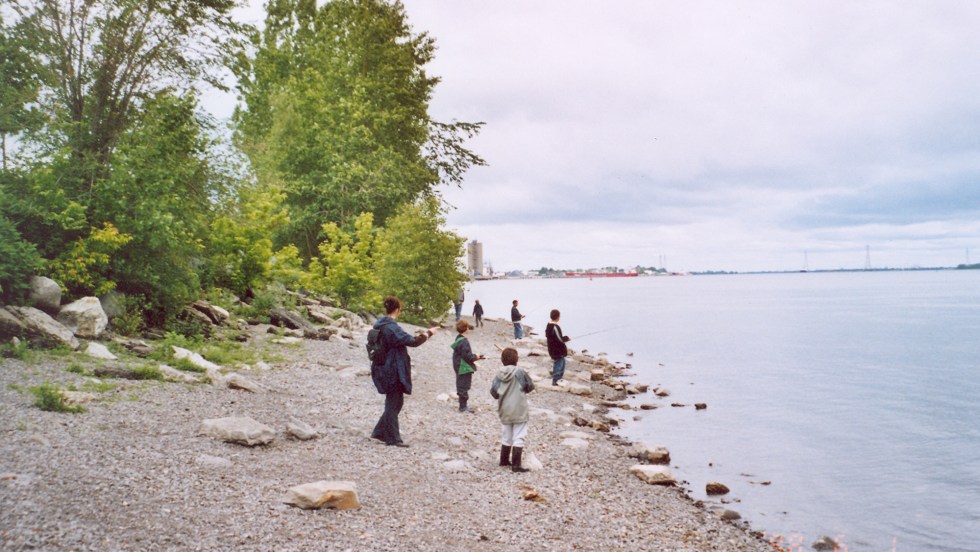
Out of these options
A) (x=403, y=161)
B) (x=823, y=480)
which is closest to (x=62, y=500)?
(x=823, y=480)

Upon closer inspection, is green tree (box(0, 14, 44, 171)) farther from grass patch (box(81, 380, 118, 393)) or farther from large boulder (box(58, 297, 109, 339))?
grass patch (box(81, 380, 118, 393))

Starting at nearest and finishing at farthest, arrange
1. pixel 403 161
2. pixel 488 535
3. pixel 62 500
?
pixel 62 500
pixel 488 535
pixel 403 161

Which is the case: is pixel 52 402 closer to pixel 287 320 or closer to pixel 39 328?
pixel 39 328

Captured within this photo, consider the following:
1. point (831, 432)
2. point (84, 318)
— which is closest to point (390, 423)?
point (84, 318)

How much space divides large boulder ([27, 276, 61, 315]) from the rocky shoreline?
2.41 m

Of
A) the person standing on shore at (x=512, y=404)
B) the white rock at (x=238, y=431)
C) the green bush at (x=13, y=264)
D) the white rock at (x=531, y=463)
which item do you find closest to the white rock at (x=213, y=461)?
the white rock at (x=238, y=431)

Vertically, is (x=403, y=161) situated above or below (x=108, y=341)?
above

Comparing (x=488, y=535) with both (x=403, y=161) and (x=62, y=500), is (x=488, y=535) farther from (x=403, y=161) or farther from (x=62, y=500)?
(x=403, y=161)

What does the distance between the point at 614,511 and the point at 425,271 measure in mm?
25935

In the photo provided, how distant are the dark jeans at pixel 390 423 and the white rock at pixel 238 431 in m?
1.74

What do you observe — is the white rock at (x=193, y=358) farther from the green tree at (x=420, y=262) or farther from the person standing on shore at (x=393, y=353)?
the green tree at (x=420, y=262)

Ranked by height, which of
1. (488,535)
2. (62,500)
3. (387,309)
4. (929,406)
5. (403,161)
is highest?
(403,161)

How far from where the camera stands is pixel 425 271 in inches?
1368

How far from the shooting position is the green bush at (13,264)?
13891 millimetres
